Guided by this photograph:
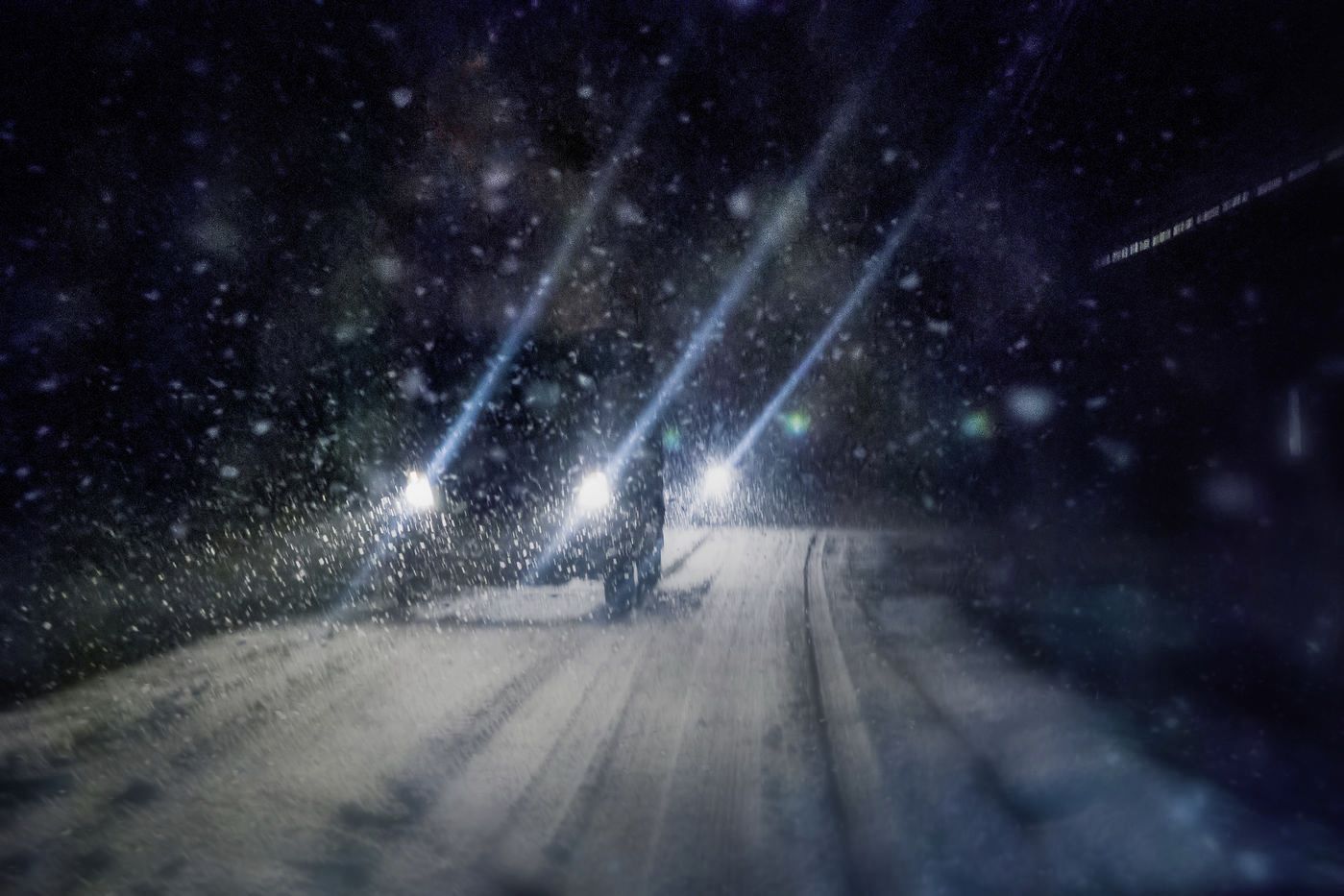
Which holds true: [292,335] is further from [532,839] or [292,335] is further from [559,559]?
[532,839]

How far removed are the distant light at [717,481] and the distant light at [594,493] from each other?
72.8ft

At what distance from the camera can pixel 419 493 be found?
11.0m

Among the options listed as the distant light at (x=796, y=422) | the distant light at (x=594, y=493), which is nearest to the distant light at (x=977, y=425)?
the distant light at (x=796, y=422)

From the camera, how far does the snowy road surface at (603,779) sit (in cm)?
308

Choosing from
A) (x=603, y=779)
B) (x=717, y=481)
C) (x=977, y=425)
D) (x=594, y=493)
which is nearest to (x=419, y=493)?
(x=594, y=493)

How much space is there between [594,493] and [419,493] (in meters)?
2.88

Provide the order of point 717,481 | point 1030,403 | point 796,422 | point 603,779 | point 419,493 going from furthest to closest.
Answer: point 717,481 → point 796,422 → point 1030,403 → point 419,493 → point 603,779

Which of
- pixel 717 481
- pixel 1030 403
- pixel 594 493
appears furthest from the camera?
pixel 717 481

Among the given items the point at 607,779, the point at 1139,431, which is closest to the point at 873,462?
the point at 1139,431

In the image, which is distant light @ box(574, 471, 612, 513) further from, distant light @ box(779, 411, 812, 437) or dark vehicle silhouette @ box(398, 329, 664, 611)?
distant light @ box(779, 411, 812, 437)

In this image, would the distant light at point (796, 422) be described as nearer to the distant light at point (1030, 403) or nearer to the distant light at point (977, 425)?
the distant light at point (977, 425)

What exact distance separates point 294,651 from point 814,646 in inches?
170

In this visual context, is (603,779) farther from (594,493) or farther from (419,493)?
(419,493)

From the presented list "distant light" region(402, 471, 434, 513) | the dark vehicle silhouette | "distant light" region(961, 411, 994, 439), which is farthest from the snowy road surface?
"distant light" region(961, 411, 994, 439)
